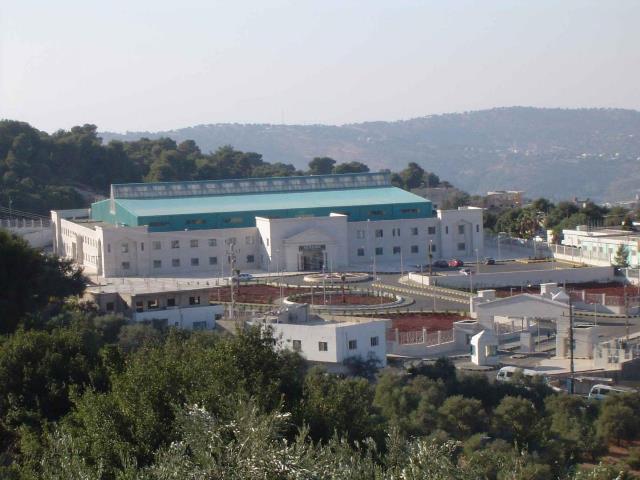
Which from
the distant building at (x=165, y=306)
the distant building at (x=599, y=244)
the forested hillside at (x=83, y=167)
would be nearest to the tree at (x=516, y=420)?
the distant building at (x=165, y=306)

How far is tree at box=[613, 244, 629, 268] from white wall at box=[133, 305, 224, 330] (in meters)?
14.8

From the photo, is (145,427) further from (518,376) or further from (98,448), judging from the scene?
(518,376)

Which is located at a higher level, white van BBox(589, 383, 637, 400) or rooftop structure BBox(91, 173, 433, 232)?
rooftop structure BBox(91, 173, 433, 232)

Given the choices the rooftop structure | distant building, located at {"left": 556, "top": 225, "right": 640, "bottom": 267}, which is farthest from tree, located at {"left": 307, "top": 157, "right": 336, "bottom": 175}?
distant building, located at {"left": 556, "top": 225, "right": 640, "bottom": 267}

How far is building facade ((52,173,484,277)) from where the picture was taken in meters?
39.3

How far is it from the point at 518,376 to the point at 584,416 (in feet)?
8.29

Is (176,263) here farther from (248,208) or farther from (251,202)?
(251,202)

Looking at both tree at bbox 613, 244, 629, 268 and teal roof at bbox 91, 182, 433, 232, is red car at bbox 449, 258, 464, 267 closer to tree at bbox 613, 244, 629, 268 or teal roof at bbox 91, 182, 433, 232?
teal roof at bbox 91, 182, 433, 232

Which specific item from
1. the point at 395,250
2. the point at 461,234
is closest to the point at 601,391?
the point at 395,250

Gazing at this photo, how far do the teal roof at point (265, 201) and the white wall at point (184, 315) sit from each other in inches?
464

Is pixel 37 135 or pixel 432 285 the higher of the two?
pixel 37 135

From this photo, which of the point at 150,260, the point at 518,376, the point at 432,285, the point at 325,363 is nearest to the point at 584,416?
the point at 518,376

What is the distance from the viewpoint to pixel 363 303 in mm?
32656

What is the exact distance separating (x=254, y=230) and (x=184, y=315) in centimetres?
1231
